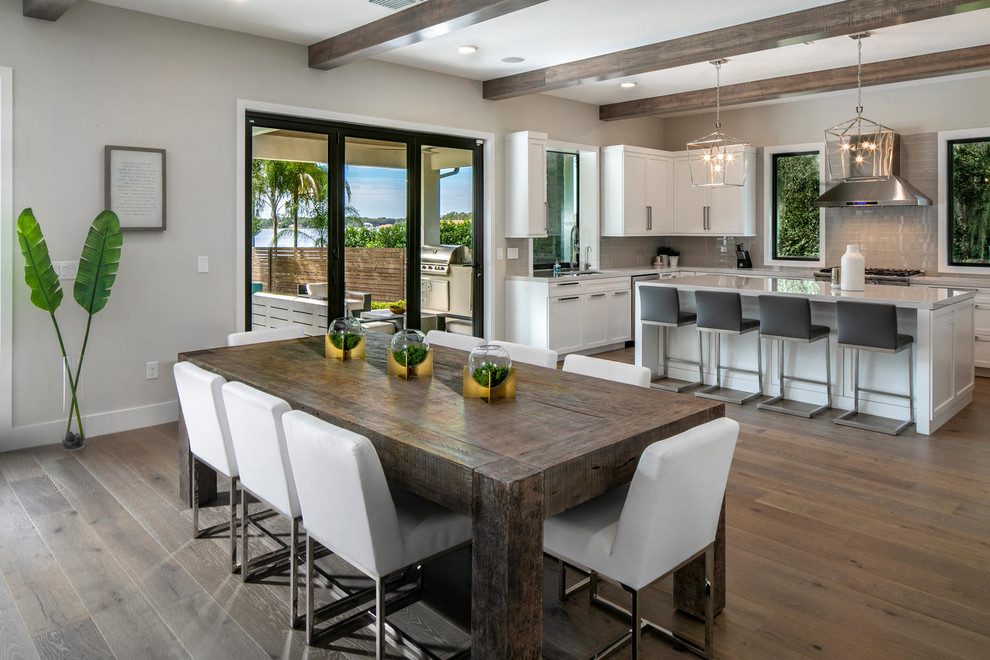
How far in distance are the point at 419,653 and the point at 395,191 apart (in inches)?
183

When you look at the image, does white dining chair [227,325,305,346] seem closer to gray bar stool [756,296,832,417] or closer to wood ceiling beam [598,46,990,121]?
gray bar stool [756,296,832,417]

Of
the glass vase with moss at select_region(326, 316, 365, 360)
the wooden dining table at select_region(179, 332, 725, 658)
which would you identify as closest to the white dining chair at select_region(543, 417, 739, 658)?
the wooden dining table at select_region(179, 332, 725, 658)

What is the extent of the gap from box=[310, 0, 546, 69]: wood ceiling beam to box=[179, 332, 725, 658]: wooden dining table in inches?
83.7

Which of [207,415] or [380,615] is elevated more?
[207,415]

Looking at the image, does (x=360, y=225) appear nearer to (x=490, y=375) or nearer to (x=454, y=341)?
(x=454, y=341)

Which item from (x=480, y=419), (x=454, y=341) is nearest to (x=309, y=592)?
(x=480, y=419)

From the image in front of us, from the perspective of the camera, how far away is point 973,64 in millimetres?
5703

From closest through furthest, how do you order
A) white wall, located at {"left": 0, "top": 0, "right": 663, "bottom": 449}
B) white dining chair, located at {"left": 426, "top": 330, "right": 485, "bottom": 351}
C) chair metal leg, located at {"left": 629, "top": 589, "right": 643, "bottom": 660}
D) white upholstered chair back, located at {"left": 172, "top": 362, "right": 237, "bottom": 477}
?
1. chair metal leg, located at {"left": 629, "top": 589, "right": 643, "bottom": 660}
2. white upholstered chair back, located at {"left": 172, "top": 362, "right": 237, "bottom": 477}
3. white dining chair, located at {"left": 426, "top": 330, "right": 485, "bottom": 351}
4. white wall, located at {"left": 0, "top": 0, "right": 663, "bottom": 449}

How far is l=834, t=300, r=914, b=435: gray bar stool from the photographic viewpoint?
15.2 feet

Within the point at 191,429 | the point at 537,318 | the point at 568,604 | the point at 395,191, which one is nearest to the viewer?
the point at 568,604

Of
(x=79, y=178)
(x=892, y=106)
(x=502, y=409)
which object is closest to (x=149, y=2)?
(x=79, y=178)

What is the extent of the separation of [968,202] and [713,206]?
2.56 meters

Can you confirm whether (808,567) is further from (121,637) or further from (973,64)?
(973,64)

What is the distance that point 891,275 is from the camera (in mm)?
6887
